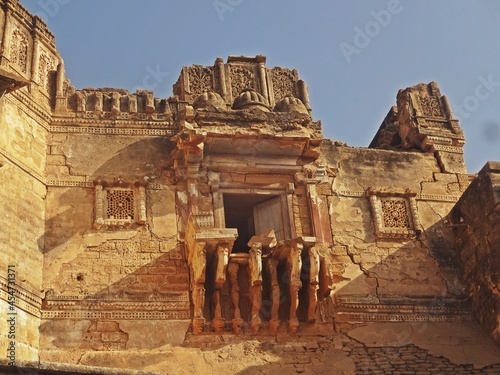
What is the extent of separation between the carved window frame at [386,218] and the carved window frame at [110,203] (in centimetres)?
307

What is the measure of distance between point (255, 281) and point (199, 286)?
2.15 ft

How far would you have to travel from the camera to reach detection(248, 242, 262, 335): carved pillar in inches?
416

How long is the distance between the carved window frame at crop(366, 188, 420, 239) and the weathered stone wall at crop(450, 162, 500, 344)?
0.55 m

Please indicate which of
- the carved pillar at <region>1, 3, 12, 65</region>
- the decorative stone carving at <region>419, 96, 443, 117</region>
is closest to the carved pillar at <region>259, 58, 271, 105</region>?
the decorative stone carving at <region>419, 96, 443, 117</region>

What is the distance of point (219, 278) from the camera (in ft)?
34.5

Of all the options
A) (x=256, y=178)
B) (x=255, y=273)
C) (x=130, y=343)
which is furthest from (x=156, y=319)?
(x=256, y=178)

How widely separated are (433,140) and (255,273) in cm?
402

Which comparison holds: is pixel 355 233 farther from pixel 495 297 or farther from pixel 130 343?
pixel 130 343

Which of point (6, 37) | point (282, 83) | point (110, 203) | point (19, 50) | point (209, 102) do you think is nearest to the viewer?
point (110, 203)

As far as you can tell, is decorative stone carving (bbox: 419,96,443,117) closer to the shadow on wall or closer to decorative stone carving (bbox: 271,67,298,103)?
decorative stone carving (bbox: 271,67,298,103)

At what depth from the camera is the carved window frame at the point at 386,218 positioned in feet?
39.5

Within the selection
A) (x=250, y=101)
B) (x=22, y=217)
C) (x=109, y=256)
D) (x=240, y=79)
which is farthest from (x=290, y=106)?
(x=22, y=217)

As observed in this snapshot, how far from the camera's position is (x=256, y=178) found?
1187 cm

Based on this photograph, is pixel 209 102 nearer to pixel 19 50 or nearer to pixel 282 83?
pixel 282 83
